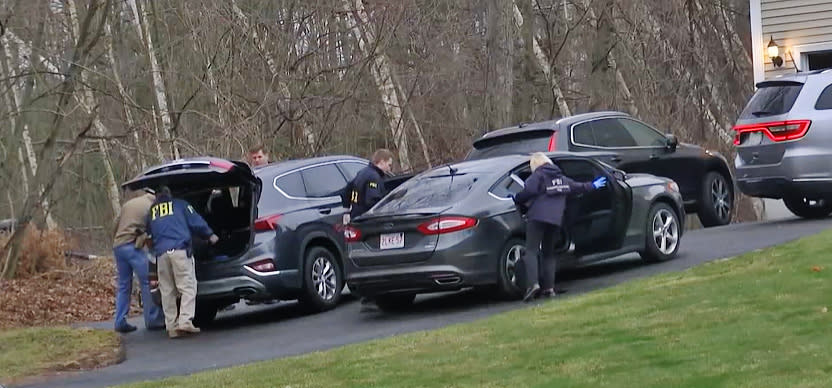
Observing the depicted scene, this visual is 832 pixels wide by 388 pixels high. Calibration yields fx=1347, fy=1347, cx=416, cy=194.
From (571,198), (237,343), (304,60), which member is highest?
(304,60)

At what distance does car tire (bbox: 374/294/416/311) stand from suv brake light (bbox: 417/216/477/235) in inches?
45.3

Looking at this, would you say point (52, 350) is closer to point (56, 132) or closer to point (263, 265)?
point (263, 265)

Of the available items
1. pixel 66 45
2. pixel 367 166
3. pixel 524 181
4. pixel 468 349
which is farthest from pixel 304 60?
pixel 468 349

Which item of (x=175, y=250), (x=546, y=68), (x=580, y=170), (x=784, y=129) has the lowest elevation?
(x=175, y=250)

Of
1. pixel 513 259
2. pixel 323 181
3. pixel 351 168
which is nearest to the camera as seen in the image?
pixel 513 259

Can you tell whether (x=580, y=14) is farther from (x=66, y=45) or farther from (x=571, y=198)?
(x=571, y=198)

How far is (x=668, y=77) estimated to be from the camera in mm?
33156

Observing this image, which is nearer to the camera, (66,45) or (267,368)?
(267,368)

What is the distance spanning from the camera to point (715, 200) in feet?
61.7

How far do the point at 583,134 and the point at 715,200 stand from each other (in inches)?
114

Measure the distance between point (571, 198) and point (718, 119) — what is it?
68.5 ft

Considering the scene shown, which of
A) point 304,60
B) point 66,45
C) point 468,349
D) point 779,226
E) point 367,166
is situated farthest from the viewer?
point 304,60

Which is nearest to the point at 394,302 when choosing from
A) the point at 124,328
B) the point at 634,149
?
the point at 124,328

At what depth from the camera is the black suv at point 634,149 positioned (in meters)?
16.6
